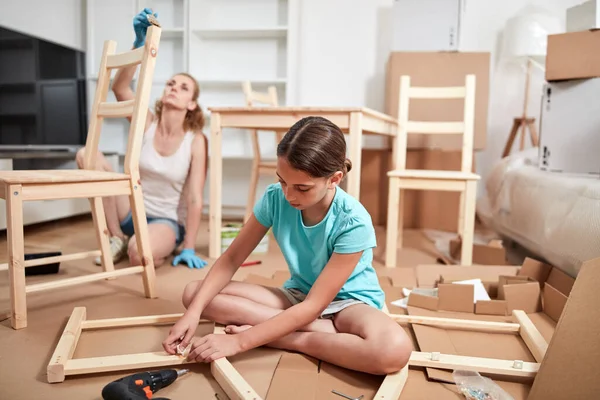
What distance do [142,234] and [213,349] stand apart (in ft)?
2.31

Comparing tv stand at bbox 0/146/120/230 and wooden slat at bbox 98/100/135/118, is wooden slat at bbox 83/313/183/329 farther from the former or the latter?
tv stand at bbox 0/146/120/230

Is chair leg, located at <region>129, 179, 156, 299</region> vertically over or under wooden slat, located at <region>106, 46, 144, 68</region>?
under

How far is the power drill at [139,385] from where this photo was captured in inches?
35.9

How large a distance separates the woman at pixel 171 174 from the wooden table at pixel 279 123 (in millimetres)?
99

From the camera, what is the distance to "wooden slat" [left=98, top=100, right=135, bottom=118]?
167 cm

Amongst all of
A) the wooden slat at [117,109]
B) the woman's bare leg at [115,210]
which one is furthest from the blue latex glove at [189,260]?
the wooden slat at [117,109]

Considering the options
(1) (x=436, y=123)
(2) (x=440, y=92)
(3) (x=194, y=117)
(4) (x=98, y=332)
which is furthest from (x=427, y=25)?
(4) (x=98, y=332)

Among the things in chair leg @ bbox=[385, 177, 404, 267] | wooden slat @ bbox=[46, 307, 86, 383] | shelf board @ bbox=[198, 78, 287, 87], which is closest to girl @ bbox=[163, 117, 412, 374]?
wooden slat @ bbox=[46, 307, 86, 383]

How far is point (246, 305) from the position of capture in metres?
1.22

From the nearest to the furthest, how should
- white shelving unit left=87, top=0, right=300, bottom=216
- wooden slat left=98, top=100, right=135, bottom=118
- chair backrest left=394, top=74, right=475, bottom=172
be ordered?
wooden slat left=98, top=100, right=135, bottom=118 → chair backrest left=394, top=74, right=475, bottom=172 → white shelving unit left=87, top=0, right=300, bottom=216

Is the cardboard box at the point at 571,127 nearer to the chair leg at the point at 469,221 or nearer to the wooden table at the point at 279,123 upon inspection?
the chair leg at the point at 469,221

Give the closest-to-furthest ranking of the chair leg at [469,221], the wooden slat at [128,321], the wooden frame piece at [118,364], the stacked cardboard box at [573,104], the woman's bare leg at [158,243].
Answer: the wooden frame piece at [118,364] → the wooden slat at [128,321] → the stacked cardboard box at [573,104] → the woman's bare leg at [158,243] → the chair leg at [469,221]

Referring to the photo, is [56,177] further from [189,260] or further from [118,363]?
[189,260]

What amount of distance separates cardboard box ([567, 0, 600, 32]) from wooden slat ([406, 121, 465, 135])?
26.1 inches
